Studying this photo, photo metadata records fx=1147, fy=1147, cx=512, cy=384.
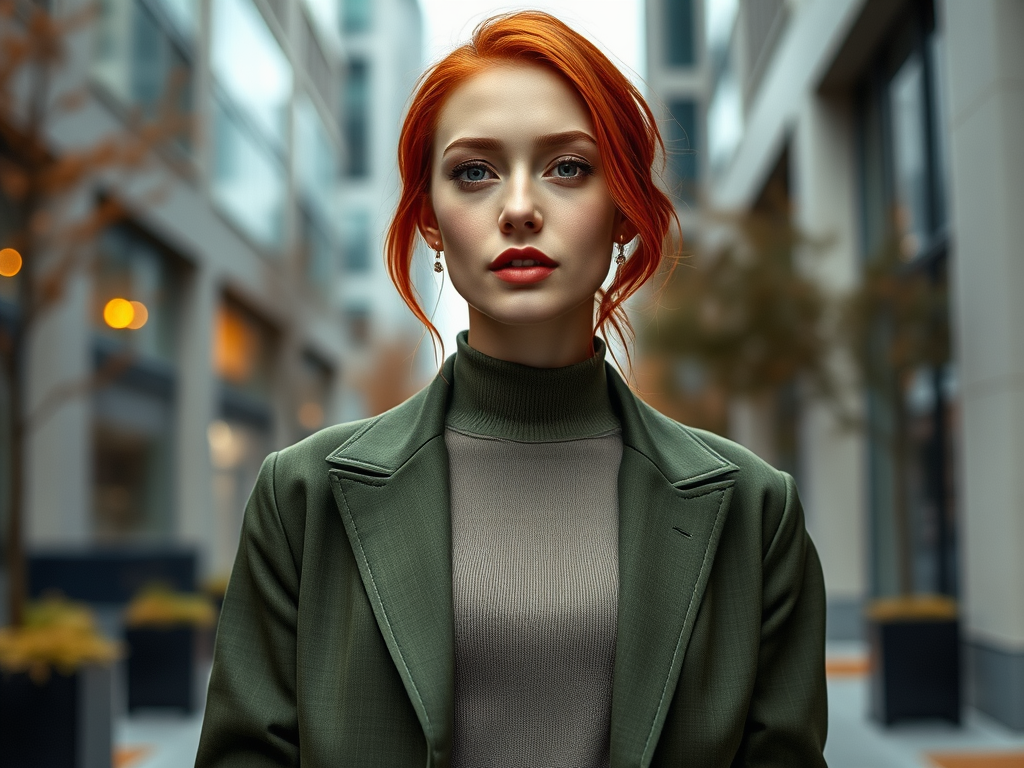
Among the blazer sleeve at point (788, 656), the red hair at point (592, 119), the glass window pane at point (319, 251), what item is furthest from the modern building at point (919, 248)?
the glass window pane at point (319, 251)

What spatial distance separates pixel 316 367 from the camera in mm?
32781

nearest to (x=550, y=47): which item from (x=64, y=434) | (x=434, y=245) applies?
(x=434, y=245)

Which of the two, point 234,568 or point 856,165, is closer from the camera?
point 234,568

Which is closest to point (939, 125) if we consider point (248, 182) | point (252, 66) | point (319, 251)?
point (248, 182)

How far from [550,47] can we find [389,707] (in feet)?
3.67

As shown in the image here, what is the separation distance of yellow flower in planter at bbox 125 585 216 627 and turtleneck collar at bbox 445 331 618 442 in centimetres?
770

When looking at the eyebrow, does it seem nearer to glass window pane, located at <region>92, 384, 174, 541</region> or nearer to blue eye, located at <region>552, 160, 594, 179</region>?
blue eye, located at <region>552, 160, 594, 179</region>

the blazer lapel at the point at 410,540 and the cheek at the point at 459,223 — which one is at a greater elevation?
the cheek at the point at 459,223

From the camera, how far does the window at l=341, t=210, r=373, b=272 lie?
159 feet

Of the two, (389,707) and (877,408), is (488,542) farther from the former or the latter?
(877,408)

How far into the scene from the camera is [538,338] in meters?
2.07

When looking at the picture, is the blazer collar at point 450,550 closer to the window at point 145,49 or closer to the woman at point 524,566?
the woman at point 524,566

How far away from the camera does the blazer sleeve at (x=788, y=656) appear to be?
1.92m

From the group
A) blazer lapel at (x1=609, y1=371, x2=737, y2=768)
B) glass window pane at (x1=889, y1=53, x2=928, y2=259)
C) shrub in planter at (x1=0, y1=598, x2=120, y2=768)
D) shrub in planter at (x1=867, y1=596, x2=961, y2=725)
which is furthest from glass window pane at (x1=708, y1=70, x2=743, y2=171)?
blazer lapel at (x1=609, y1=371, x2=737, y2=768)
